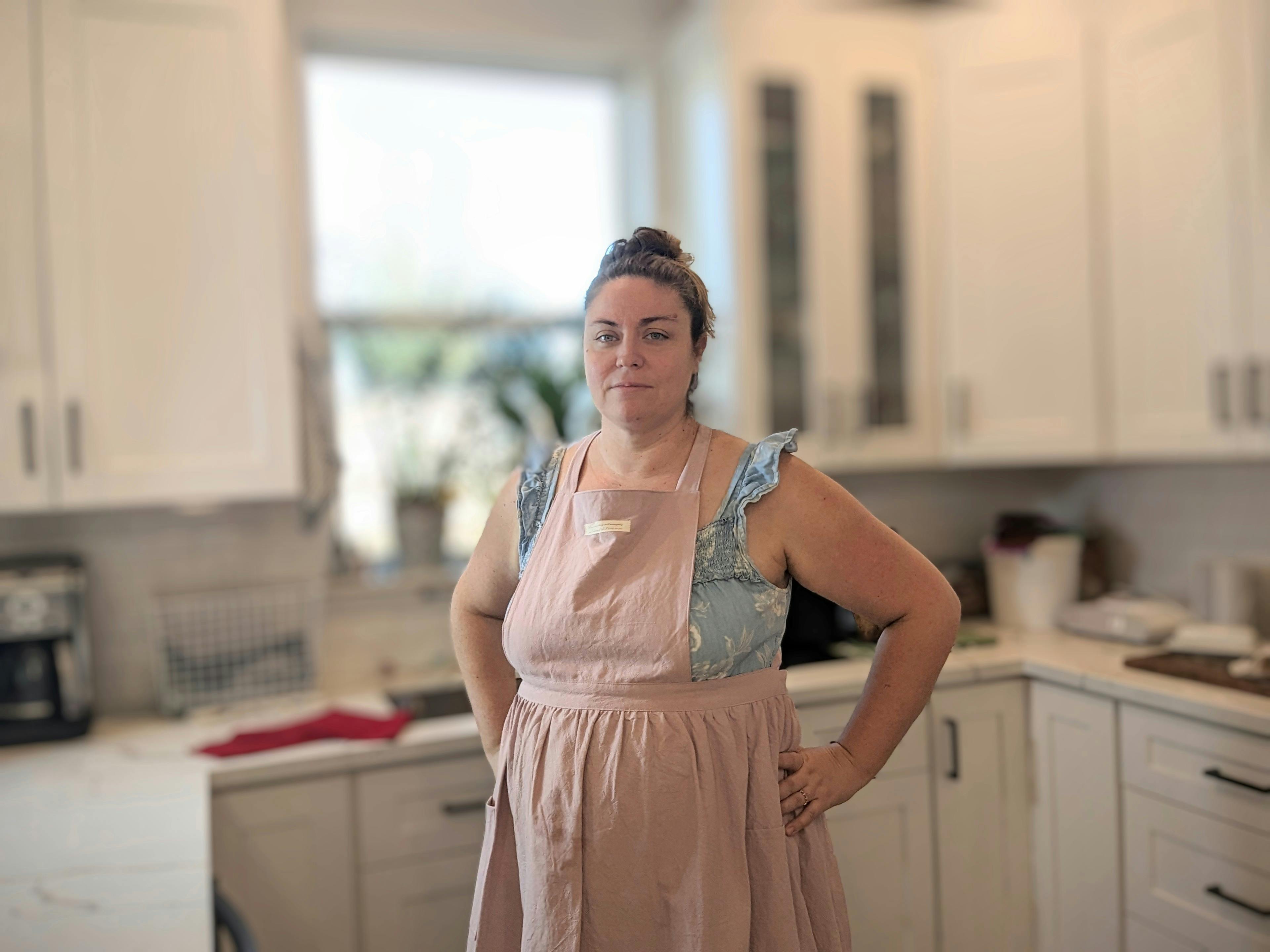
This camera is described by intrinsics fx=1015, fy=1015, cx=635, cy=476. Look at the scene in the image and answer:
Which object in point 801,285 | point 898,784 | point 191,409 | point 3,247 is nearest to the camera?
point 3,247

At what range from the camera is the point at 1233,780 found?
5.78ft

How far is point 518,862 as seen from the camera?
1.26 meters

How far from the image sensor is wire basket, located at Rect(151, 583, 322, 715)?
7.05ft

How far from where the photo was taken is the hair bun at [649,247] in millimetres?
1227

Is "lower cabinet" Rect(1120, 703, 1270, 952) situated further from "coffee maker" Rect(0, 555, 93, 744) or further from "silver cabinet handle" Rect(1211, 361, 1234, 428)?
"coffee maker" Rect(0, 555, 93, 744)

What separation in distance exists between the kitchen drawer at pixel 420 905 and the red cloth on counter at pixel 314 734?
0.80 feet

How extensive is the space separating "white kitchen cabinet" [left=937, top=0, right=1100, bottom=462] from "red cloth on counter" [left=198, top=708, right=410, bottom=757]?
1523 mm

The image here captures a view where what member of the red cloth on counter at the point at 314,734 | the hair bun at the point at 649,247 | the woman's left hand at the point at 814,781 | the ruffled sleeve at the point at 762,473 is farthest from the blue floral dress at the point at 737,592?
the red cloth on counter at the point at 314,734

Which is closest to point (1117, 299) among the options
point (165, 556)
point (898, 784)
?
point (898, 784)

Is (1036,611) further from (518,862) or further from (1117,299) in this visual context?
(518,862)

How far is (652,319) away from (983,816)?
151 centimetres

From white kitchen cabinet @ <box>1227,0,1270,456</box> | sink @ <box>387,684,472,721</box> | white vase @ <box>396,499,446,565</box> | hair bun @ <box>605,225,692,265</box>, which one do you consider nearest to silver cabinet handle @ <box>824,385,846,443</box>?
white kitchen cabinet @ <box>1227,0,1270,456</box>

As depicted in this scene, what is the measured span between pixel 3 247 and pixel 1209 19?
2.37 meters

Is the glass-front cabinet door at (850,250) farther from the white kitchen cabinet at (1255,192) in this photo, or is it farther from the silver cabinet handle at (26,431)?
the silver cabinet handle at (26,431)
